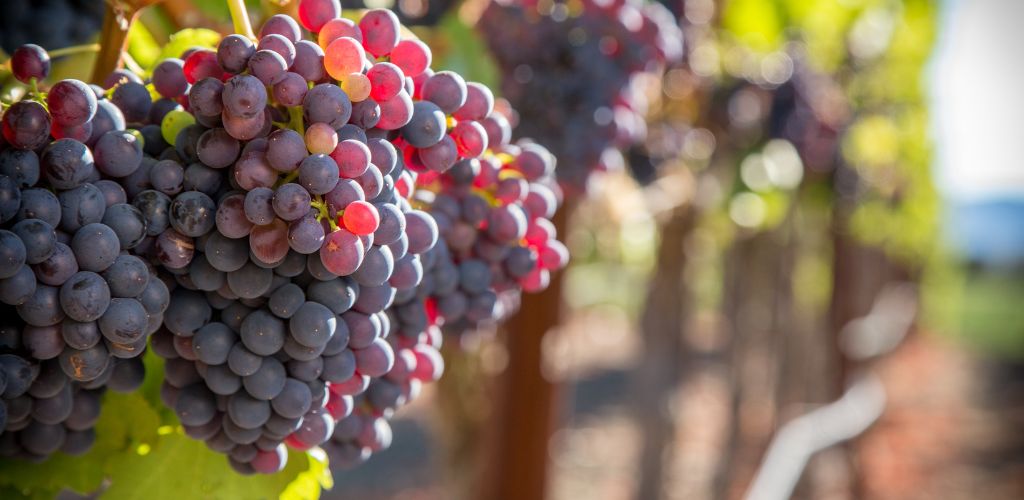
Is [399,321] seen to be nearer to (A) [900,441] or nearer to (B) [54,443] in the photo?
(B) [54,443]

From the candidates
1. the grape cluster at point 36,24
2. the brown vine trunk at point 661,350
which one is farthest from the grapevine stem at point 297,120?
the brown vine trunk at point 661,350

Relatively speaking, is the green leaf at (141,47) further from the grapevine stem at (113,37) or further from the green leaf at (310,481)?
the green leaf at (310,481)

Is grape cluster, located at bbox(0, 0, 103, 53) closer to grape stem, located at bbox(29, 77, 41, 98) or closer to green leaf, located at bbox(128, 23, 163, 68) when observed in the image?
green leaf, located at bbox(128, 23, 163, 68)

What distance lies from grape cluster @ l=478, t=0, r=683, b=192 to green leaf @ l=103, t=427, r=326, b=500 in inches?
29.9

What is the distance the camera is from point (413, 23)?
4.45 ft

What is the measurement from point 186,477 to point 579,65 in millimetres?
898

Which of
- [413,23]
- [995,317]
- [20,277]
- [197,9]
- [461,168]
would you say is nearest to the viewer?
[20,277]

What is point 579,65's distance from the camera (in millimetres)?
1401

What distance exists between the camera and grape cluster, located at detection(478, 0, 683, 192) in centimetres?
141

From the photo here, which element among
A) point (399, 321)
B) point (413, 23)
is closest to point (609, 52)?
point (413, 23)

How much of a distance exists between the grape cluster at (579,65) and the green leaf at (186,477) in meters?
0.76

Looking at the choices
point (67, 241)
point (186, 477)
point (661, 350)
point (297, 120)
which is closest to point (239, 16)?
point (297, 120)

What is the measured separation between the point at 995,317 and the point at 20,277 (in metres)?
25.3

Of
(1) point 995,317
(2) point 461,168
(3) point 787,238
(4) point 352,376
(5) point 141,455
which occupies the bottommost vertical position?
(1) point 995,317
